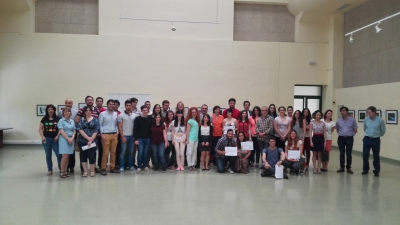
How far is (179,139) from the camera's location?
6.89 meters

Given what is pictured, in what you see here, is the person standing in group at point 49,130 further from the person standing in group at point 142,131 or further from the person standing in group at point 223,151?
the person standing in group at point 223,151

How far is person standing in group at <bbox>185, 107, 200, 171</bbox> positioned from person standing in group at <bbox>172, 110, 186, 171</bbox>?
0.34 ft

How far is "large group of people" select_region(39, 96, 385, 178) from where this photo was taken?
20.1 ft

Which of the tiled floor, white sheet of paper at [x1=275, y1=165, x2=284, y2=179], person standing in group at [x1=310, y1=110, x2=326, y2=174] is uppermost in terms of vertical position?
person standing in group at [x1=310, y1=110, x2=326, y2=174]

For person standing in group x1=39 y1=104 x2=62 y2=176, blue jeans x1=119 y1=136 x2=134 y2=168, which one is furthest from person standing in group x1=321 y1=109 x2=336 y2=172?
person standing in group x1=39 y1=104 x2=62 y2=176

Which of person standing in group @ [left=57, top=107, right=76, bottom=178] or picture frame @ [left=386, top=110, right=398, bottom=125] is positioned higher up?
picture frame @ [left=386, top=110, right=398, bottom=125]

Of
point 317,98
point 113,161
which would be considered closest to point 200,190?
point 113,161

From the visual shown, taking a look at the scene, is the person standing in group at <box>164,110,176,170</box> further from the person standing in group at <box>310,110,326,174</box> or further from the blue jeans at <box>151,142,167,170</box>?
the person standing in group at <box>310,110,326,174</box>

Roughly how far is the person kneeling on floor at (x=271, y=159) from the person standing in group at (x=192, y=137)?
1618mm

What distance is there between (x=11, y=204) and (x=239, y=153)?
178 inches

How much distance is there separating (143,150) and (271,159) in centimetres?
291

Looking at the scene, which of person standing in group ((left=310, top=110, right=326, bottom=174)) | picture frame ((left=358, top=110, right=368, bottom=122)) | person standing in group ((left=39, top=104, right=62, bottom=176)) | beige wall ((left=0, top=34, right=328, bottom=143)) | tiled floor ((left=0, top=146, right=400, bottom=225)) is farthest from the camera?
beige wall ((left=0, top=34, right=328, bottom=143))

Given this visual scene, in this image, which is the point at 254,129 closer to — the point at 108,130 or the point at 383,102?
the point at 108,130

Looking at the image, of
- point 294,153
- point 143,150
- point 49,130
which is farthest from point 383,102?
A: point 49,130
